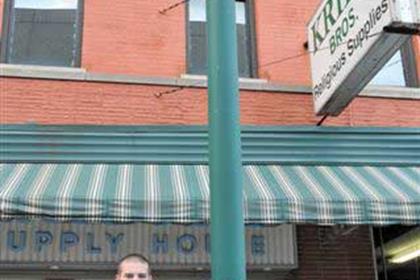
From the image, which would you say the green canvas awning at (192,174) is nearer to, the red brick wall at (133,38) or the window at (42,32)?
the red brick wall at (133,38)

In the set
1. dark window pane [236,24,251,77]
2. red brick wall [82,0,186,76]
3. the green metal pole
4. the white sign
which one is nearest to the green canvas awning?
the white sign

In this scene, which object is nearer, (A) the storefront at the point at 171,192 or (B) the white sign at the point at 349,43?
(A) the storefront at the point at 171,192

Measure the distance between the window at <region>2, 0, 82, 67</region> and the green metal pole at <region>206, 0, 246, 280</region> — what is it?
16.7 feet

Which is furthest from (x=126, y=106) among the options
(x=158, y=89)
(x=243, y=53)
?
(x=243, y=53)

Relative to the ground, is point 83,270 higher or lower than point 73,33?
lower

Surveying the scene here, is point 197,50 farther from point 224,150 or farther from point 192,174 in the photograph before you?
point 224,150

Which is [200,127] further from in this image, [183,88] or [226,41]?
[226,41]

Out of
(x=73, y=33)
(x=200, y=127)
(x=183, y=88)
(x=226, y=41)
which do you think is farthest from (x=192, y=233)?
(x=226, y=41)

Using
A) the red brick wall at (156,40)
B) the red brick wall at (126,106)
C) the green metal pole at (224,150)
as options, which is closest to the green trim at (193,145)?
the red brick wall at (126,106)

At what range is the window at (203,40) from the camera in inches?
383

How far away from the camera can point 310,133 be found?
8.95 metres

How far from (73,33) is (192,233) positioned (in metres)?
3.04

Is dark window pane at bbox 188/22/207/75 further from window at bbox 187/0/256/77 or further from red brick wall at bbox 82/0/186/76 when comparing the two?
red brick wall at bbox 82/0/186/76

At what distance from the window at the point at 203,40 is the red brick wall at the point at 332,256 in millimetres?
2268
